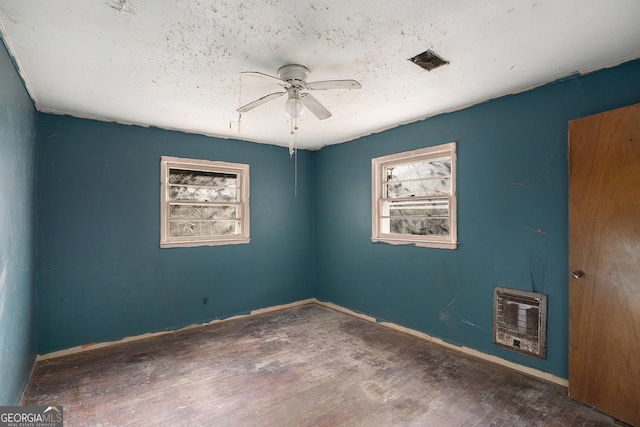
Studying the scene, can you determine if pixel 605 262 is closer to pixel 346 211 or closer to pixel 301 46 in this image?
pixel 301 46

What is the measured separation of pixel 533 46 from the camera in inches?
81.5

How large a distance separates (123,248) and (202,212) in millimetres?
1140

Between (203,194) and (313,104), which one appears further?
(203,194)

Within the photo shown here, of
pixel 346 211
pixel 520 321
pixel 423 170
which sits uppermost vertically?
pixel 423 170

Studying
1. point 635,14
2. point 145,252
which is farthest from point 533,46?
point 145,252

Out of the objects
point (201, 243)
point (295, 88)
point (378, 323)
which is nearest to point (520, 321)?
point (378, 323)

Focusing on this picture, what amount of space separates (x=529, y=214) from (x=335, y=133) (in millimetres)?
2508

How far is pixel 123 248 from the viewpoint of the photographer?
11.8ft

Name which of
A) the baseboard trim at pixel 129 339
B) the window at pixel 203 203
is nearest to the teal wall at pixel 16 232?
the baseboard trim at pixel 129 339

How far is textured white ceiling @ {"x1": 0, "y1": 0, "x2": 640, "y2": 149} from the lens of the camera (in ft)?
5.54

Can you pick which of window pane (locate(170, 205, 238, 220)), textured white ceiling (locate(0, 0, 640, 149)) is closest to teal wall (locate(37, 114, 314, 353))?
window pane (locate(170, 205, 238, 220))

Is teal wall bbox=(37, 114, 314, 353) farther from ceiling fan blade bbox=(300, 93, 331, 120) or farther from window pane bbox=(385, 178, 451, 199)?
ceiling fan blade bbox=(300, 93, 331, 120)

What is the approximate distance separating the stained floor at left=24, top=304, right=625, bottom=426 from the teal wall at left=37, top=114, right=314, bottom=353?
38 cm

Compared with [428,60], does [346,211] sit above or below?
below
